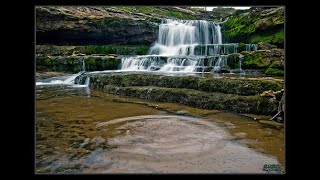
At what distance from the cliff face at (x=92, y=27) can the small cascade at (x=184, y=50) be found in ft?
4.56

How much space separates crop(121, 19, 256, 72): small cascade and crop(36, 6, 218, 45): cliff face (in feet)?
4.56

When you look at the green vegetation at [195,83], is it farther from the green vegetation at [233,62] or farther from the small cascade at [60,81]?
the green vegetation at [233,62]

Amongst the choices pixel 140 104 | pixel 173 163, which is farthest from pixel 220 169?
pixel 140 104

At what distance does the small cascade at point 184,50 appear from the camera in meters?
19.4

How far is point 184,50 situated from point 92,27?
7608mm

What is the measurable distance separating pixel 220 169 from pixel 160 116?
12.6 ft

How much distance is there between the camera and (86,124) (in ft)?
26.3

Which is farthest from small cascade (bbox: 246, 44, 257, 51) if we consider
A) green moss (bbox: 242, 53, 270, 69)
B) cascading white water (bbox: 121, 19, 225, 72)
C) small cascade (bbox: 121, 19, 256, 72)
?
green moss (bbox: 242, 53, 270, 69)

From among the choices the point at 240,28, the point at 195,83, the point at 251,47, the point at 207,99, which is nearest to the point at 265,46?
the point at 251,47

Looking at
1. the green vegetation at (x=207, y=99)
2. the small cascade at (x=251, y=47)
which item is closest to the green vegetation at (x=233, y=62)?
the small cascade at (x=251, y=47)

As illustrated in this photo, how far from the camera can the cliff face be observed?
2558cm

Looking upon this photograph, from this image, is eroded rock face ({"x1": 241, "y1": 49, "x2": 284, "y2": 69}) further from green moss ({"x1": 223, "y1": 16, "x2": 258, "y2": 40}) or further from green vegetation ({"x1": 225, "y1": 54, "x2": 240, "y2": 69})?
green moss ({"x1": 223, "y1": 16, "x2": 258, "y2": 40})

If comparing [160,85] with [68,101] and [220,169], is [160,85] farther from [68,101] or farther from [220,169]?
[220,169]

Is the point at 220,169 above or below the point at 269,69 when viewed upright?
below
